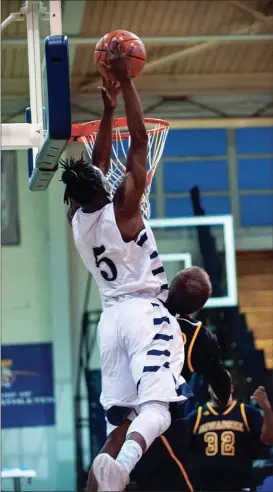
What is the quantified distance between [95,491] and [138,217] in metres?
1.32

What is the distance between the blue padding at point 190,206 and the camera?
12.2 m

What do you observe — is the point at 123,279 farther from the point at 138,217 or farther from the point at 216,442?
the point at 216,442

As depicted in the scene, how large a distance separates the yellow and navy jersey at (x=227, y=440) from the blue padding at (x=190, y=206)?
461 centimetres

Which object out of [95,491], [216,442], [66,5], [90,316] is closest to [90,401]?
[90,316]

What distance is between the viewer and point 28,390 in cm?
1173

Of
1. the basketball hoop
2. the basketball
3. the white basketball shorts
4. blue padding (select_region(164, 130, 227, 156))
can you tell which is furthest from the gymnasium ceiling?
the white basketball shorts

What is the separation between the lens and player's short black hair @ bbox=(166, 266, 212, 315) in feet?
15.2

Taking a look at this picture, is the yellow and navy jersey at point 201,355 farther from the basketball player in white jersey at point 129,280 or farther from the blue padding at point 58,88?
the blue padding at point 58,88

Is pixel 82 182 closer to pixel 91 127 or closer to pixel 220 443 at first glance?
pixel 91 127

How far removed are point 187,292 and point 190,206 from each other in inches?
301

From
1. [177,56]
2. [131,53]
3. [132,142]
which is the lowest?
[132,142]

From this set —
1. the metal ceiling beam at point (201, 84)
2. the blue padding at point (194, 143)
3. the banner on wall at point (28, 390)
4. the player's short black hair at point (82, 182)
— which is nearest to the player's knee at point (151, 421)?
the player's short black hair at point (82, 182)

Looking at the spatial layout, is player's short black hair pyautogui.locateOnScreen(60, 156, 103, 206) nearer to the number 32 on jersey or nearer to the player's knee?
the player's knee

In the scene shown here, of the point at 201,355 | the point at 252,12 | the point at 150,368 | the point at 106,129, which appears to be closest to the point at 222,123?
the point at 252,12
